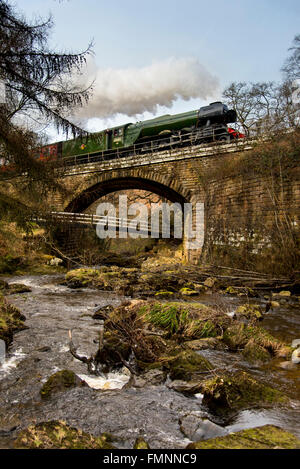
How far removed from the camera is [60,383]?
12.2 ft

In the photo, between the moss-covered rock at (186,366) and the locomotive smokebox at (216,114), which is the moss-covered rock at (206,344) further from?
the locomotive smokebox at (216,114)

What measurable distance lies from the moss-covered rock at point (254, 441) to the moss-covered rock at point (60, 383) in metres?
1.89

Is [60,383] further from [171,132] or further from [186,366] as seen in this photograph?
[171,132]

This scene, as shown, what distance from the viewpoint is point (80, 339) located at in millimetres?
5746

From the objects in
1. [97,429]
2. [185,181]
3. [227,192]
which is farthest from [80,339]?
[185,181]

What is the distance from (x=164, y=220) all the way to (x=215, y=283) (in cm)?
1487

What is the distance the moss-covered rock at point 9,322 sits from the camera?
5.37 meters

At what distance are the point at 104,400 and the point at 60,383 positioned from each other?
63 cm

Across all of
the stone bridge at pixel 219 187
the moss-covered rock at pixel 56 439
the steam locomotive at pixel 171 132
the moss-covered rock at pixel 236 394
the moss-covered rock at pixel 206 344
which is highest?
the steam locomotive at pixel 171 132

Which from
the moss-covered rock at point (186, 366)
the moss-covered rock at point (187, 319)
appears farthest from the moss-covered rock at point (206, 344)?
the moss-covered rock at point (186, 366)

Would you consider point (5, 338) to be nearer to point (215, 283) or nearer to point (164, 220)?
point (215, 283)

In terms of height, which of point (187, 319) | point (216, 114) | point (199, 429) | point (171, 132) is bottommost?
point (199, 429)

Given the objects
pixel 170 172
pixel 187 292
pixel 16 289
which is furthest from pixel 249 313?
pixel 170 172

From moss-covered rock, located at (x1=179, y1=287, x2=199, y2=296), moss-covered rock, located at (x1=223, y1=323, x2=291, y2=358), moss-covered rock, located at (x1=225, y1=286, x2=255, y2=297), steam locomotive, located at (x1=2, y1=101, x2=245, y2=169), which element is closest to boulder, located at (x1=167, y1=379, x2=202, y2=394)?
moss-covered rock, located at (x1=223, y1=323, x2=291, y2=358)
